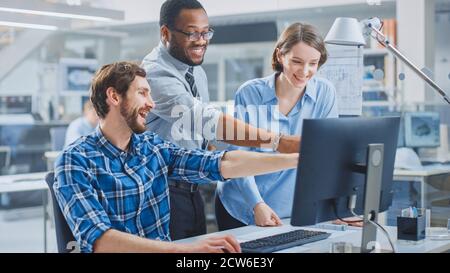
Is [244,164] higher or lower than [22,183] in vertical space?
higher

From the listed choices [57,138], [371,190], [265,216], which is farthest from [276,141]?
[57,138]

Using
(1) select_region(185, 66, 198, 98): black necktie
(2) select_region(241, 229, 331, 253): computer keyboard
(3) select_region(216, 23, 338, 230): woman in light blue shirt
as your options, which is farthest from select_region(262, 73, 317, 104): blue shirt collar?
(2) select_region(241, 229, 331, 253): computer keyboard

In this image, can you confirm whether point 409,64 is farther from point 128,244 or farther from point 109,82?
point 128,244

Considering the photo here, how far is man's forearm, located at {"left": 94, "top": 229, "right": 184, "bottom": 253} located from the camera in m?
1.89

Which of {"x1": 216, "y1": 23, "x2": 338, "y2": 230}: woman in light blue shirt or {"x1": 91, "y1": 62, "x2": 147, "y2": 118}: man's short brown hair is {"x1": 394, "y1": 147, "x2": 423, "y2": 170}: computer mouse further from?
{"x1": 91, "y1": 62, "x2": 147, "y2": 118}: man's short brown hair

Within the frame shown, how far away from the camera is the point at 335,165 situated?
1899 mm

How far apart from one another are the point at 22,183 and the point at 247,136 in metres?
2.43

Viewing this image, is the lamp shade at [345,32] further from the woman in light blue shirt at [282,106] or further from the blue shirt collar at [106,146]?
the blue shirt collar at [106,146]

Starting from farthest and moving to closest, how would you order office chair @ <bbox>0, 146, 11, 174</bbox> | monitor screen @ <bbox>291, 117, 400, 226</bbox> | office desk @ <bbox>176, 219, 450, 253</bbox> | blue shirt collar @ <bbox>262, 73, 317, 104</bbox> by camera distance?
office chair @ <bbox>0, 146, 11, 174</bbox> < blue shirt collar @ <bbox>262, 73, 317, 104</bbox> < office desk @ <bbox>176, 219, 450, 253</bbox> < monitor screen @ <bbox>291, 117, 400, 226</bbox>

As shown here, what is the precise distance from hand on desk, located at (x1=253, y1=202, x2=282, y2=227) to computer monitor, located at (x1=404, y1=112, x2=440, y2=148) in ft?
9.08

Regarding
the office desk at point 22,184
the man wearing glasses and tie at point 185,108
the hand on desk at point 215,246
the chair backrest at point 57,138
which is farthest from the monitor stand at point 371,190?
the chair backrest at point 57,138

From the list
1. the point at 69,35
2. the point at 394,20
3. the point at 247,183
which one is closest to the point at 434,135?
the point at 394,20

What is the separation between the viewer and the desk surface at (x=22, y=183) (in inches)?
175
